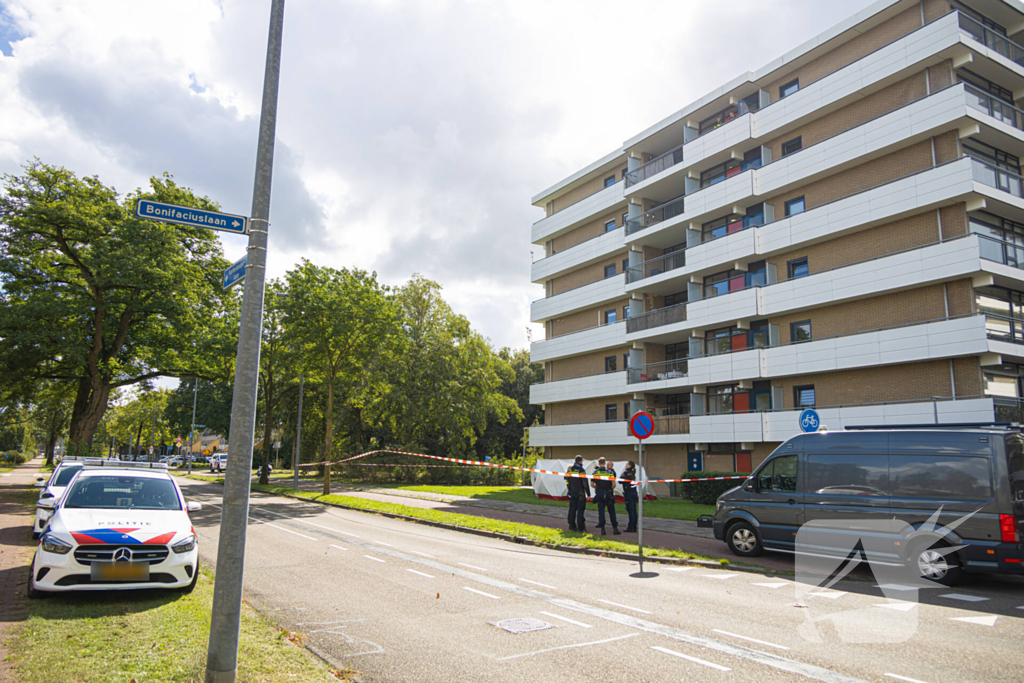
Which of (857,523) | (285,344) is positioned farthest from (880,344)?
(285,344)

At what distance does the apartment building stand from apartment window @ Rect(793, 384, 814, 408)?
11 cm

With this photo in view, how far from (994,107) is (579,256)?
20893 millimetres

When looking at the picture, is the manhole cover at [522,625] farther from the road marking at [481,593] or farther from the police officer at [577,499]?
the police officer at [577,499]

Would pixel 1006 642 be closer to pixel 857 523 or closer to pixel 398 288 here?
pixel 857 523

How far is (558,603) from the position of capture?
25.8 feet

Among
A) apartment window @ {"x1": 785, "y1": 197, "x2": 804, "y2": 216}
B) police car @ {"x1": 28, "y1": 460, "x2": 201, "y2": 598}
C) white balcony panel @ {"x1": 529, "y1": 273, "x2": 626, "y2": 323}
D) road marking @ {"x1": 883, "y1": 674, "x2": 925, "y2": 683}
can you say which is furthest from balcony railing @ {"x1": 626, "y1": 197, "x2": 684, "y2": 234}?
road marking @ {"x1": 883, "y1": 674, "x2": 925, "y2": 683}

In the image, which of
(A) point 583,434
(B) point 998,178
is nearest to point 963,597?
(B) point 998,178

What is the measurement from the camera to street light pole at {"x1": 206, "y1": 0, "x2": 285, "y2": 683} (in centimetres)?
461

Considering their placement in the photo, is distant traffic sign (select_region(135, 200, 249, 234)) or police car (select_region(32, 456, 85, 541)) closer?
distant traffic sign (select_region(135, 200, 249, 234))

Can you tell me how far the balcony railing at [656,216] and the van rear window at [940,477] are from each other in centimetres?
2334

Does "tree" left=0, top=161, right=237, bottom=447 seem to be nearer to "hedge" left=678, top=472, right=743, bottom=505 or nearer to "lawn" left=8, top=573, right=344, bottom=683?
"lawn" left=8, top=573, right=344, bottom=683

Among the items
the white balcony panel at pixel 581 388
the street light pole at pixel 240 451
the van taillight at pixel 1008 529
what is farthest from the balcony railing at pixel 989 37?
the street light pole at pixel 240 451

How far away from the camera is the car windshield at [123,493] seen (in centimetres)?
827

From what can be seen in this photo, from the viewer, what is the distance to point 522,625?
681cm
